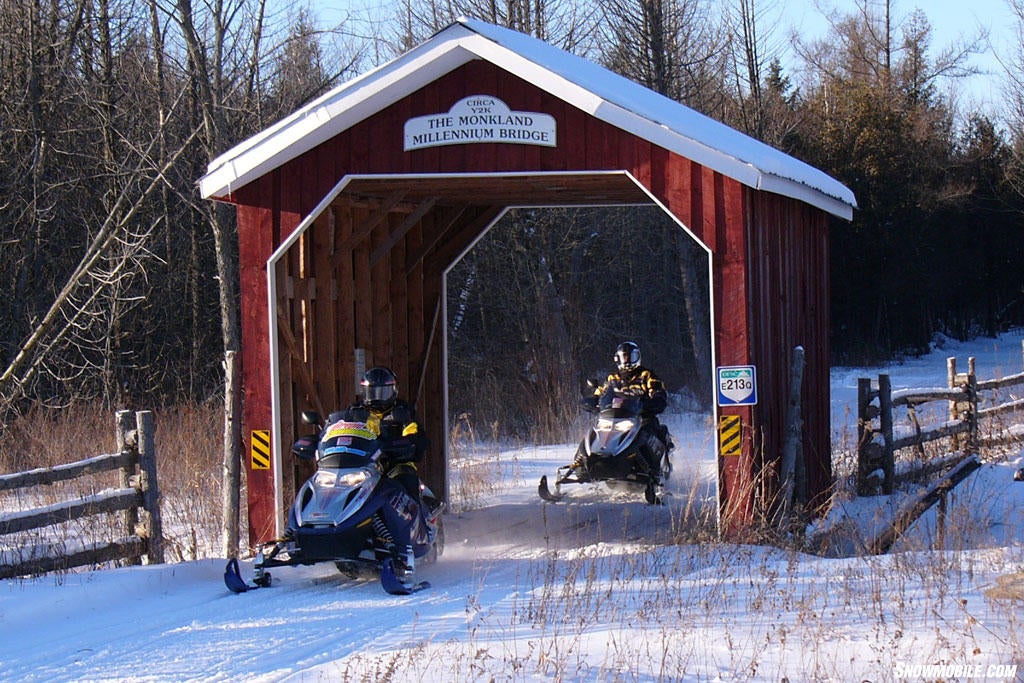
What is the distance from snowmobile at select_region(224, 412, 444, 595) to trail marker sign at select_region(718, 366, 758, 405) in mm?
2842

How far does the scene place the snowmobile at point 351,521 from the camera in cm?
888

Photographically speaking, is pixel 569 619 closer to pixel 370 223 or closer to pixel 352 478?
pixel 352 478

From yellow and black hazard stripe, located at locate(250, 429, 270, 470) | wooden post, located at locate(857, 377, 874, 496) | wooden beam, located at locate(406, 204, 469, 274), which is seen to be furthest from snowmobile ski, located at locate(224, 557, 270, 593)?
wooden post, located at locate(857, 377, 874, 496)

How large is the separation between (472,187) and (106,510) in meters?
4.64

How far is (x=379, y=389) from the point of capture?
A: 34.0ft

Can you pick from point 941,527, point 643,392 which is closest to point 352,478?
point 941,527

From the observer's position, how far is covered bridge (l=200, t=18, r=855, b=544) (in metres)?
10.5

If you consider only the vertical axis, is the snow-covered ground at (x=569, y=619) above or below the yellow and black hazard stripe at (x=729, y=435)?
below

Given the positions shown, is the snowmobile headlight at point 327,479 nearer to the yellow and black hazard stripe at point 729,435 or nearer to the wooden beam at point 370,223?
the yellow and black hazard stripe at point 729,435

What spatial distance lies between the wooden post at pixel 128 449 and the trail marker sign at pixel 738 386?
505 cm

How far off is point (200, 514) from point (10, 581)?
4209mm

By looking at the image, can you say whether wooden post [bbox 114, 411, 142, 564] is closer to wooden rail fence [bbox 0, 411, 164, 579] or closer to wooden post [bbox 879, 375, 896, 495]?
wooden rail fence [bbox 0, 411, 164, 579]

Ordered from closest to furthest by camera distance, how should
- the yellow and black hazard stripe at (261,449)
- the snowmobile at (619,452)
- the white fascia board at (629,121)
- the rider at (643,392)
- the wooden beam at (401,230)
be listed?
1. the white fascia board at (629,121)
2. the yellow and black hazard stripe at (261,449)
3. the wooden beam at (401,230)
4. the snowmobile at (619,452)
5. the rider at (643,392)

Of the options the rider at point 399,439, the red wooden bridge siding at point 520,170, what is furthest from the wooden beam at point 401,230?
the rider at point 399,439
